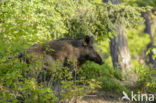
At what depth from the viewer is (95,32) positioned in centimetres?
1032

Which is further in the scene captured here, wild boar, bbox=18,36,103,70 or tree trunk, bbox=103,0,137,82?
tree trunk, bbox=103,0,137,82

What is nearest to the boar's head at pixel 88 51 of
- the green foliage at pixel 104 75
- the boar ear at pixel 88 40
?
the boar ear at pixel 88 40

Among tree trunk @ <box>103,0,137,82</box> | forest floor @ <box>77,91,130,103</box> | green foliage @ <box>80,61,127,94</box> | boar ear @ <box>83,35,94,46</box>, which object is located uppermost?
boar ear @ <box>83,35,94,46</box>

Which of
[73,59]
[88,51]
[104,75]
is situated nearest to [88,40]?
[88,51]

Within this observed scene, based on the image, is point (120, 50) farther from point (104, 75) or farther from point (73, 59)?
point (73, 59)

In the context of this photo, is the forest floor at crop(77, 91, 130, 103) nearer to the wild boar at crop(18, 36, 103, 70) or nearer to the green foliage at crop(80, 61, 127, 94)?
the green foliage at crop(80, 61, 127, 94)

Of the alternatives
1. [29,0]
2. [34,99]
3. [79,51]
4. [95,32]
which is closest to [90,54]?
[79,51]

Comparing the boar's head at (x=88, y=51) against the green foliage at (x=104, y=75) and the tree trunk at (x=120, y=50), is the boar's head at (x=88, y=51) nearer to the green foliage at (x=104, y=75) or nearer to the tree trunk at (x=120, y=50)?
the green foliage at (x=104, y=75)

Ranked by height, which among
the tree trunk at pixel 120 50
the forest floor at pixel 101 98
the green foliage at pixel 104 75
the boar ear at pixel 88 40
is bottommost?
the forest floor at pixel 101 98

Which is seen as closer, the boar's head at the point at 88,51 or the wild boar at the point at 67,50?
the wild boar at the point at 67,50

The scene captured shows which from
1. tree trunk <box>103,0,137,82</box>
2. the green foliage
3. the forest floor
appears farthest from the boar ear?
tree trunk <box>103,0,137,82</box>

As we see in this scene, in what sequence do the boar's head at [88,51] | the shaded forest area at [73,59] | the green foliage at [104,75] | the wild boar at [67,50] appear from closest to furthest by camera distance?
the shaded forest area at [73,59], the wild boar at [67,50], the green foliage at [104,75], the boar's head at [88,51]

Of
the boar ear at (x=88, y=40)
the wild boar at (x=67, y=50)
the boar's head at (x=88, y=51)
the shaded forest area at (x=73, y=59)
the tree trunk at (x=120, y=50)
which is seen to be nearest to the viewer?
the shaded forest area at (x=73, y=59)

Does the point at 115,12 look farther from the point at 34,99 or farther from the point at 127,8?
the point at 34,99
